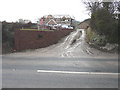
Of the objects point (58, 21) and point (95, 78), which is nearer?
point (95, 78)

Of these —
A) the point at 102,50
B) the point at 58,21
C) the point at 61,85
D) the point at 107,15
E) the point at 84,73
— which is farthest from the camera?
the point at 58,21

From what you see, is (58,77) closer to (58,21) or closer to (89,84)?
(89,84)

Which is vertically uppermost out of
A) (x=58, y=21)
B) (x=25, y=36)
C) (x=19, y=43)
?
(x=58, y=21)

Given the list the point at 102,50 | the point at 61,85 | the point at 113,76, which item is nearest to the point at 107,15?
the point at 102,50

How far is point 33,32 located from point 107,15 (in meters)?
8.12

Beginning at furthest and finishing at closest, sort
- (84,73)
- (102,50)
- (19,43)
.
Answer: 1. (19,43)
2. (102,50)
3. (84,73)

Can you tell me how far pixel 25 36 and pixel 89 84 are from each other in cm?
1021

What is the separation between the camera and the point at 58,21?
150ft

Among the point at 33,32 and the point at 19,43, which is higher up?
the point at 33,32

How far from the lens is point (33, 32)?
13.1m

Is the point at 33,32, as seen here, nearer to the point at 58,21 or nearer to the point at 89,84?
the point at 89,84

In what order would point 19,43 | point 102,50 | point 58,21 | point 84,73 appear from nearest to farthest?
point 84,73 → point 102,50 → point 19,43 → point 58,21

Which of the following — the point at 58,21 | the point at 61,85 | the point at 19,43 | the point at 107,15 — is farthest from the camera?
the point at 58,21

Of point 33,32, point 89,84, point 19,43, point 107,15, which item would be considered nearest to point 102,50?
point 107,15
